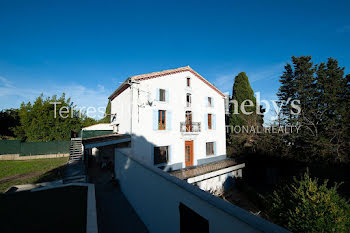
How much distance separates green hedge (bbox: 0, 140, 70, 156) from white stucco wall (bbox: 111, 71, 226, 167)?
9.94 metres

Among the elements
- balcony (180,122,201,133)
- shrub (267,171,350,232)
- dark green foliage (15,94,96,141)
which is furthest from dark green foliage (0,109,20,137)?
shrub (267,171,350,232)

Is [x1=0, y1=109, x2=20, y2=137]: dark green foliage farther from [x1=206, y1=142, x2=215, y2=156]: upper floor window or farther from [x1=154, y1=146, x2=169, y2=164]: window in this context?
[x1=206, y1=142, x2=215, y2=156]: upper floor window

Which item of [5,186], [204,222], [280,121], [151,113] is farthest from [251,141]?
[5,186]

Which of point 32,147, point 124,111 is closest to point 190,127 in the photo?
point 124,111

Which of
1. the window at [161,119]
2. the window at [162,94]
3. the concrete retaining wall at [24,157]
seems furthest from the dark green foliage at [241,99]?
the concrete retaining wall at [24,157]

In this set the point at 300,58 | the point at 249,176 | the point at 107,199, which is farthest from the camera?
the point at 300,58

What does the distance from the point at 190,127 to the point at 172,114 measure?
222 centimetres

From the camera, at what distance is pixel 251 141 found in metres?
15.8

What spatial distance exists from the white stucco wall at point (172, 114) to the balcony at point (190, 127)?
1.14ft

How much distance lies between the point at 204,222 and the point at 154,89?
10.3 m

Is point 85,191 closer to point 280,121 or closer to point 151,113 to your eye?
point 151,113

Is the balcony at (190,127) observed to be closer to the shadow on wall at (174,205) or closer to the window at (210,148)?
the window at (210,148)

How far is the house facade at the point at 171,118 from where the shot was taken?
10.9 meters

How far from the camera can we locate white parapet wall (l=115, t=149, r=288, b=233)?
1.90 m
